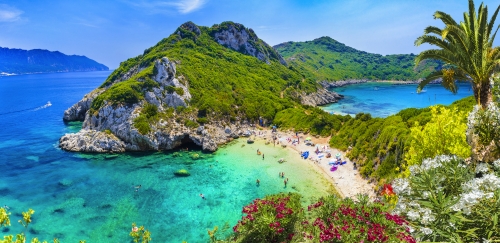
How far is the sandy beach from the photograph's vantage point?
35.9 m

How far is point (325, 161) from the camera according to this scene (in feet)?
149

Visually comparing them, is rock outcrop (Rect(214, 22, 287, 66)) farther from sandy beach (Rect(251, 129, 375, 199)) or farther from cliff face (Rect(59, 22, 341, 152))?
sandy beach (Rect(251, 129, 375, 199))

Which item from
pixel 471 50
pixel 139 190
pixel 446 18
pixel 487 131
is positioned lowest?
pixel 139 190

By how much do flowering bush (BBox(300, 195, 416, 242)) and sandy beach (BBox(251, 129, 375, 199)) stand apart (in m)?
15.8

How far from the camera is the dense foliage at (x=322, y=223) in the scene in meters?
13.1

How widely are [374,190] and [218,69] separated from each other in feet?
236

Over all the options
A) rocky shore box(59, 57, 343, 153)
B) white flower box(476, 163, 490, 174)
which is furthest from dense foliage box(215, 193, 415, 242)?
rocky shore box(59, 57, 343, 153)

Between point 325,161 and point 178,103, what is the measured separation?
132ft

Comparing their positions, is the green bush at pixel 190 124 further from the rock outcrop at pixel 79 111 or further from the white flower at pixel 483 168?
the white flower at pixel 483 168

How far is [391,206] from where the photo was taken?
16734mm

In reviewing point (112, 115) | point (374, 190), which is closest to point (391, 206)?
point (374, 190)

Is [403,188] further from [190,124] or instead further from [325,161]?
[190,124]

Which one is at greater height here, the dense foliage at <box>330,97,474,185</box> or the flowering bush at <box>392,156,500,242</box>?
the flowering bush at <box>392,156,500,242</box>

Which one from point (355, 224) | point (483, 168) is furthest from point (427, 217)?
point (355, 224)
